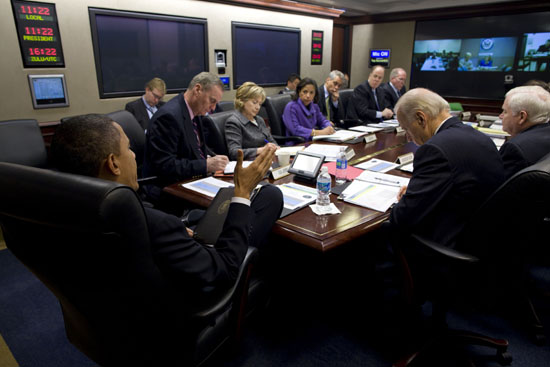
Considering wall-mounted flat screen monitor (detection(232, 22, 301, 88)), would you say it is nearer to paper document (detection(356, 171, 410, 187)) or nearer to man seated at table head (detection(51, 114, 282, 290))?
paper document (detection(356, 171, 410, 187))

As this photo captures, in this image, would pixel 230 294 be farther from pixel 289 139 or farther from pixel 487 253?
pixel 289 139

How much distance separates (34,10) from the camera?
10.9ft

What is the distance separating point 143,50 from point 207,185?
2.90m

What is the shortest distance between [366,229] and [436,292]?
39 cm

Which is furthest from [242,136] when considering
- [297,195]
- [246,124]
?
[297,195]

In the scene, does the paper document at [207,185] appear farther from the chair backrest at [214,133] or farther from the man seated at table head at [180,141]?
the chair backrest at [214,133]

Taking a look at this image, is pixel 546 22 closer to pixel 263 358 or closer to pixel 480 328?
pixel 480 328

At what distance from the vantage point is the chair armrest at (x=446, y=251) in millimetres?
1387

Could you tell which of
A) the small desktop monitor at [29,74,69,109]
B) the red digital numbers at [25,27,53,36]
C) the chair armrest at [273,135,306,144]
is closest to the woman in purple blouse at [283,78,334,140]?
the chair armrest at [273,135,306,144]

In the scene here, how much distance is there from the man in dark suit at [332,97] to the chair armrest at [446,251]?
3.33 metres

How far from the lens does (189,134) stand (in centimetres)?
246

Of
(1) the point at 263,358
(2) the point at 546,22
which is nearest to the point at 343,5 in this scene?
(2) the point at 546,22

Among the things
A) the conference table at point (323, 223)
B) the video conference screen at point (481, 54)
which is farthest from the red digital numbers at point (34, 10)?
the video conference screen at point (481, 54)

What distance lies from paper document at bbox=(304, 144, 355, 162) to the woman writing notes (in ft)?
1.15
